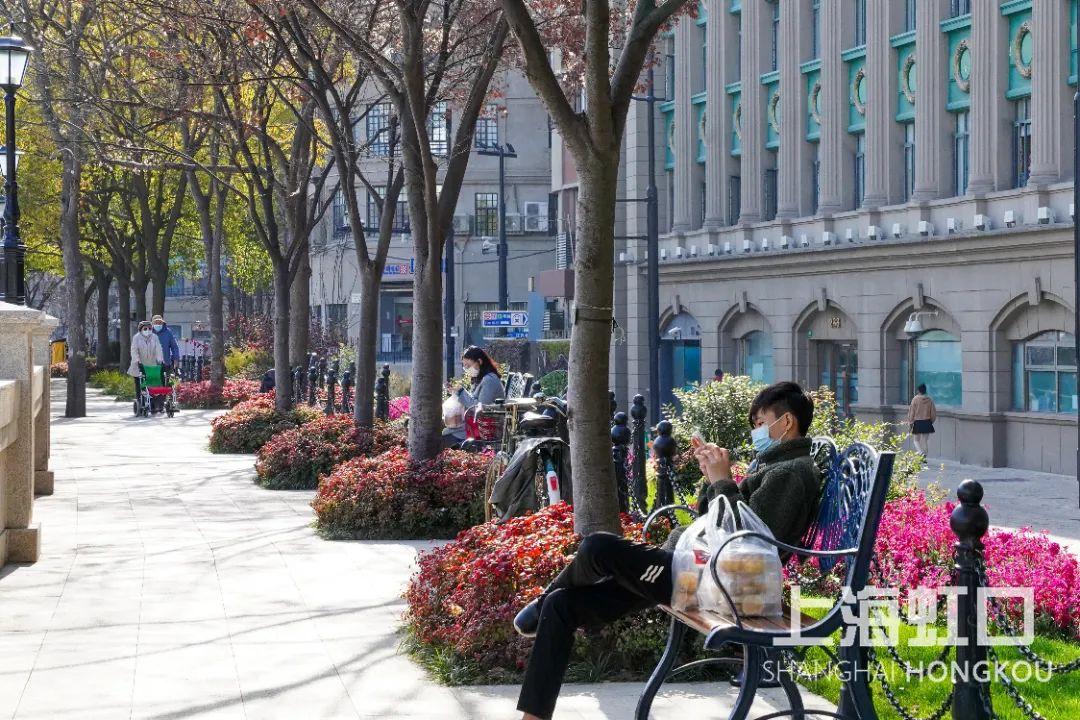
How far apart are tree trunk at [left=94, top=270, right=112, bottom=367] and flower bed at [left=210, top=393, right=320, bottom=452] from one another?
33444 millimetres

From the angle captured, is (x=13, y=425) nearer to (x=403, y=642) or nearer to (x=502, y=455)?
(x=502, y=455)

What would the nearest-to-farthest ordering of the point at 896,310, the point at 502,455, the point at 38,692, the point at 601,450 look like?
the point at 38,692, the point at 601,450, the point at 502,455, the point at 896,310

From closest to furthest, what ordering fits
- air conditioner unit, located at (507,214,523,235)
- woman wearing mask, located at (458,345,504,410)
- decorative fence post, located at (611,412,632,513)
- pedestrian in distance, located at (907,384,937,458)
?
decorative fence post, located at (611,412,632,513)
woman wearing mask, located at (458,345,504,410)
pedestrian in distance, located at (907,384,937,458)
air conditioner unit, located at (507,214,523,235)

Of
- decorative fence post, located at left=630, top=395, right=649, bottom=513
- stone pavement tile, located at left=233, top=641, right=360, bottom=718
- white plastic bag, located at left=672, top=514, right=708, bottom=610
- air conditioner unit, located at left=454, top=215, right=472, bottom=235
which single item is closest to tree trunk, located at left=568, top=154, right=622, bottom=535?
stone pavement tile, located at left=233, top=641, right=360, bottom=718

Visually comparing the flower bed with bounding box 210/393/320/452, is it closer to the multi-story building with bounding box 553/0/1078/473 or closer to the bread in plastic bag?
the multi-story building with bounding box 553/0/1078/473

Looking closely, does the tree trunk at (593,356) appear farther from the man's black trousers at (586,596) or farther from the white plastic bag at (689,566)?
the white plastic bag at (689,566)

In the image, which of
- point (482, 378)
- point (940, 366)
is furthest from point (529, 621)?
point (940, 366)

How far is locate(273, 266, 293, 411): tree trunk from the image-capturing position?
24734 mm

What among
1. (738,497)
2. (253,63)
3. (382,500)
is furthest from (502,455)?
(253,63)

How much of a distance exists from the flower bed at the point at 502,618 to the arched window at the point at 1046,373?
76.7 ft

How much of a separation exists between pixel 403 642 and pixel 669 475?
2288 mm

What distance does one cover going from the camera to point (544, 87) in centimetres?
859

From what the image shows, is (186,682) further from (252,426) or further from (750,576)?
(252,426)

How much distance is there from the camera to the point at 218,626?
9656 mm
